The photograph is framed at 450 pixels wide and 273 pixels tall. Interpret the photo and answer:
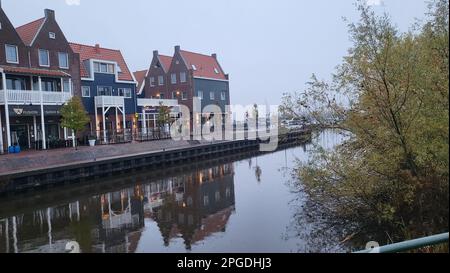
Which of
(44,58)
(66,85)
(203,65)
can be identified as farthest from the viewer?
(203,65)

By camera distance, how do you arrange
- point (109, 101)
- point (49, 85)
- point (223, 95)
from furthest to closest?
point (223, 95), point (109, 101), point (49, 85)

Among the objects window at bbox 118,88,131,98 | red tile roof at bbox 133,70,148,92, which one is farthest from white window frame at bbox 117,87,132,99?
red tile roof at bbox 133,70,148,92

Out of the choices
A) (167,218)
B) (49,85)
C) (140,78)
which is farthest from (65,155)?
(140,78)

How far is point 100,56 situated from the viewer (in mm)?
35781

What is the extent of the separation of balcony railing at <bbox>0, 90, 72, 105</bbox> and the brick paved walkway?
371cm

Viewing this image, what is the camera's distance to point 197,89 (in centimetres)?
4822

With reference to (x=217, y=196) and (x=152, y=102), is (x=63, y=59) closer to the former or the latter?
(x=152, y=102)

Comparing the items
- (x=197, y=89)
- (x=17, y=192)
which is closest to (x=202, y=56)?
(x=197, y=89)

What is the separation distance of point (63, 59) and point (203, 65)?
23.7 m

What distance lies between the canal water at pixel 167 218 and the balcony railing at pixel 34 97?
879cm

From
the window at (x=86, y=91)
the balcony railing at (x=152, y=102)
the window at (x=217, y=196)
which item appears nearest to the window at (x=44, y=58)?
the window at (x=86, y=91)

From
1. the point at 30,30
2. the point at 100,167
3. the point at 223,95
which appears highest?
the point at 30,30

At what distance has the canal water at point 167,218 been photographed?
10664 mm

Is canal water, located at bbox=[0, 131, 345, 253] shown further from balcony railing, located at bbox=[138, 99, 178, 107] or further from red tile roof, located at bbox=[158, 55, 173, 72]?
red tile roof, located at bbox=[158, 55, 173, 72]
